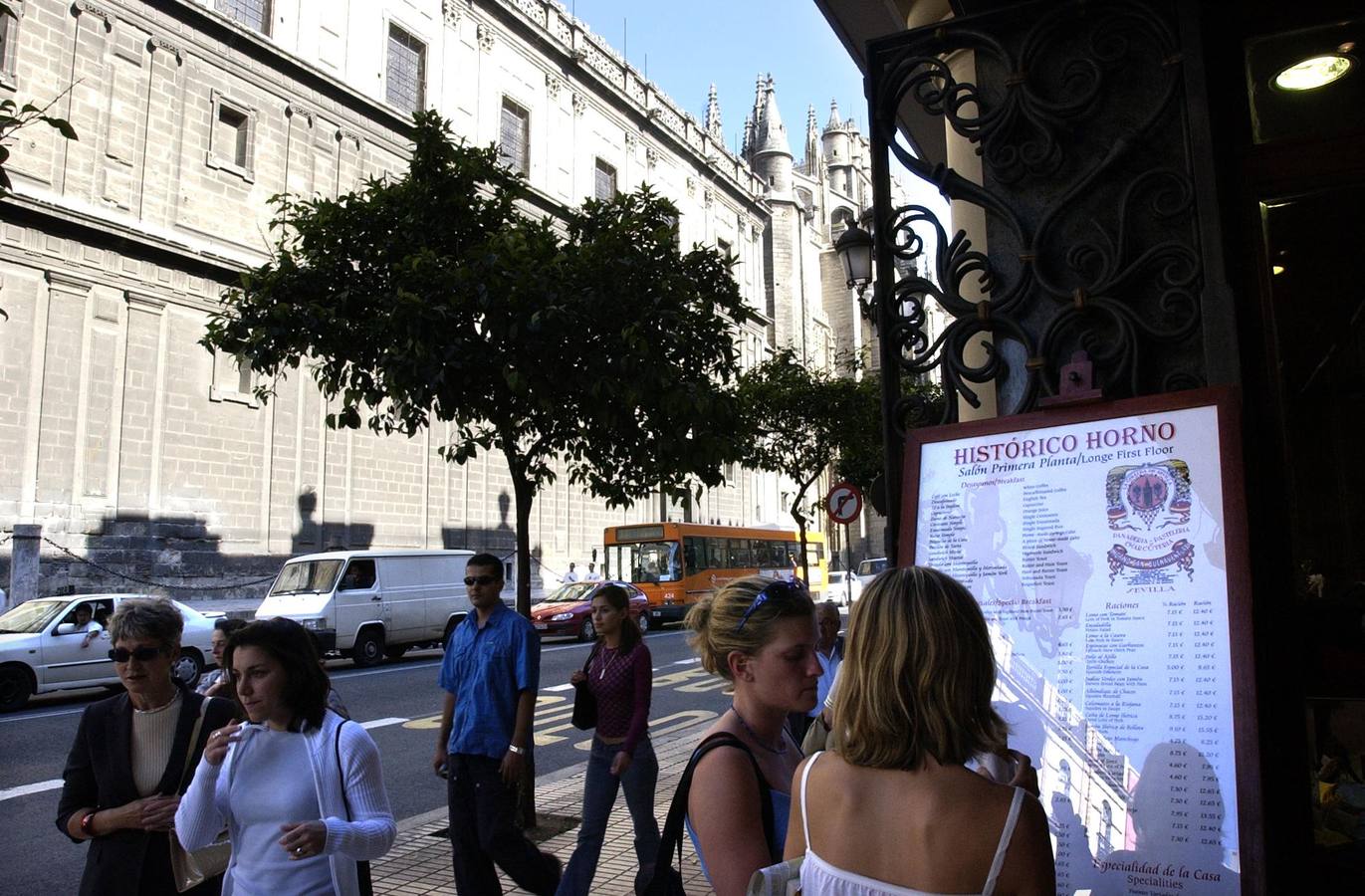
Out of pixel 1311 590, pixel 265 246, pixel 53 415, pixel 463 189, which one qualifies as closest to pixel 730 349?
pixel 463 189

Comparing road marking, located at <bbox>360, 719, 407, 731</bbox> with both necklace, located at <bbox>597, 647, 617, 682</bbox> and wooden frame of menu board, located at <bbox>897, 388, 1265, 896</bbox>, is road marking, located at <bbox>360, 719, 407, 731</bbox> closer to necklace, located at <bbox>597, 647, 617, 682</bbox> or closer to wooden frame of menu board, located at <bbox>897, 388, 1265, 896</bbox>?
necklace, located at <bbox>597, 647, 617, 682</bbox>

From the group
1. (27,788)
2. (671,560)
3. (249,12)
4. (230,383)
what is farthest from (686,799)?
(249,12)

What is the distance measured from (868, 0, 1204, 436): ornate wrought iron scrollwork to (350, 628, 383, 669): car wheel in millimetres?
17344

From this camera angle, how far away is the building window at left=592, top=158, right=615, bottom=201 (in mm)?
40500

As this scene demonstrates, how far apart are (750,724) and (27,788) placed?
9230 mm

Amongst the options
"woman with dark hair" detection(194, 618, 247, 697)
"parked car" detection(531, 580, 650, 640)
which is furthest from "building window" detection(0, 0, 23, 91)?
"woman with dark hair" detection(194, 618, 247, 697)

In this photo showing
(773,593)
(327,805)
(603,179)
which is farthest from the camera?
(603,179)

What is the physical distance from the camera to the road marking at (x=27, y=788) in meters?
8.90

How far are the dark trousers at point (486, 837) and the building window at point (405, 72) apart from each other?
93.2ft

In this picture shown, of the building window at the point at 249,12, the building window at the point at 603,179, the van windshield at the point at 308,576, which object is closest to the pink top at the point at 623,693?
the van windshield at the point at 308,576

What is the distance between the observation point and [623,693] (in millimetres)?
6062

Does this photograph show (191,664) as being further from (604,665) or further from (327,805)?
(327,805)

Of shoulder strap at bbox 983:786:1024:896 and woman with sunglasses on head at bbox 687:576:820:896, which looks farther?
woman with sunglasses on head at bbox 687:576:820:896

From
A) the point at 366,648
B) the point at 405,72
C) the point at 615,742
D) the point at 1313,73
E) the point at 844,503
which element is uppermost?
the point at 405,72
